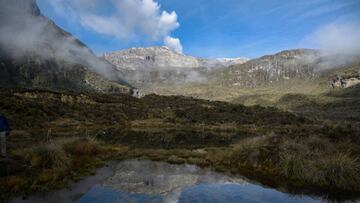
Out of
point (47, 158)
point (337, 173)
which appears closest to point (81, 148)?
point (47, 158)

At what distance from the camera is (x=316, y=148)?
22.5 metres

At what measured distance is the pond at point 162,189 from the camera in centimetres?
1500

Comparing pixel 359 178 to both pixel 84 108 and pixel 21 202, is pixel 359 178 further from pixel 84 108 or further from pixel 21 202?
pixel 84 108

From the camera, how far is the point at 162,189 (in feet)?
55.4

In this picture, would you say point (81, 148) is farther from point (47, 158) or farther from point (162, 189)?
point (162, 189)

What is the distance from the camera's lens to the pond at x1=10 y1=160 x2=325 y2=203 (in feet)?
49.2

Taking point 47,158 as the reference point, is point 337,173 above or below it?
below

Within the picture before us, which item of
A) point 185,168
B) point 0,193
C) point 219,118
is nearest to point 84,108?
point 219,118

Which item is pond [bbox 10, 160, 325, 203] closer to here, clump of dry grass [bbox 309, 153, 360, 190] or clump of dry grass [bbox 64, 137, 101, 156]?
clump of dry grass [bbox 309, 153, 360, 190]

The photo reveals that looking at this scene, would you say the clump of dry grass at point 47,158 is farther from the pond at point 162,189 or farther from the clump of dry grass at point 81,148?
the clump of dry grass at point 81,148

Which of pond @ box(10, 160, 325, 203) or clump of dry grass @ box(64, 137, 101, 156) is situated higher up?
clump of dry grass @ box(64, 137, 101, 156)

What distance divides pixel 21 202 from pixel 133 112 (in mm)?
91751

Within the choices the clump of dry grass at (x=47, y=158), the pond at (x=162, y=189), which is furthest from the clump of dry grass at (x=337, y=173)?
the clump of dry grass at (x=47, y=158)

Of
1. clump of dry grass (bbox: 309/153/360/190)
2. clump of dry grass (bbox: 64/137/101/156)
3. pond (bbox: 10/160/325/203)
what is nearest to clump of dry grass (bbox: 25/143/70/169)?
pond (bbox: 10/160/325/203)
